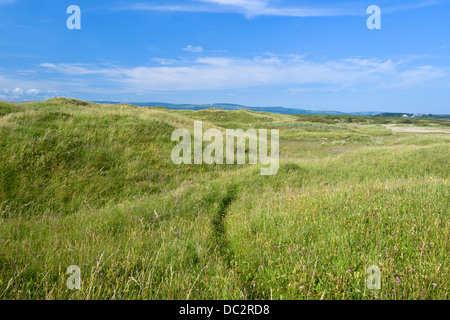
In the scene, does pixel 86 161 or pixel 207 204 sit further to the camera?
pixel 86 161

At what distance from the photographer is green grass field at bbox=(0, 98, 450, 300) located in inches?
116

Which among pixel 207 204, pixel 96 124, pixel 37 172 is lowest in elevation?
pixel 207 204

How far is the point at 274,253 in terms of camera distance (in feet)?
12.2

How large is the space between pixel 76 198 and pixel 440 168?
1801 cm

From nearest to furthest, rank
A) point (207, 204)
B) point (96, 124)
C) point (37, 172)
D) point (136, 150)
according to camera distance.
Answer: point (207, 204) → point (37, 172) → point (136, 150) → point (96, 124)

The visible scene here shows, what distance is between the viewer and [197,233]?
4812 mm

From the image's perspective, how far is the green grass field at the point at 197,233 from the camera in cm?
294

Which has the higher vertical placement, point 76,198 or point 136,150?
point 136,150
